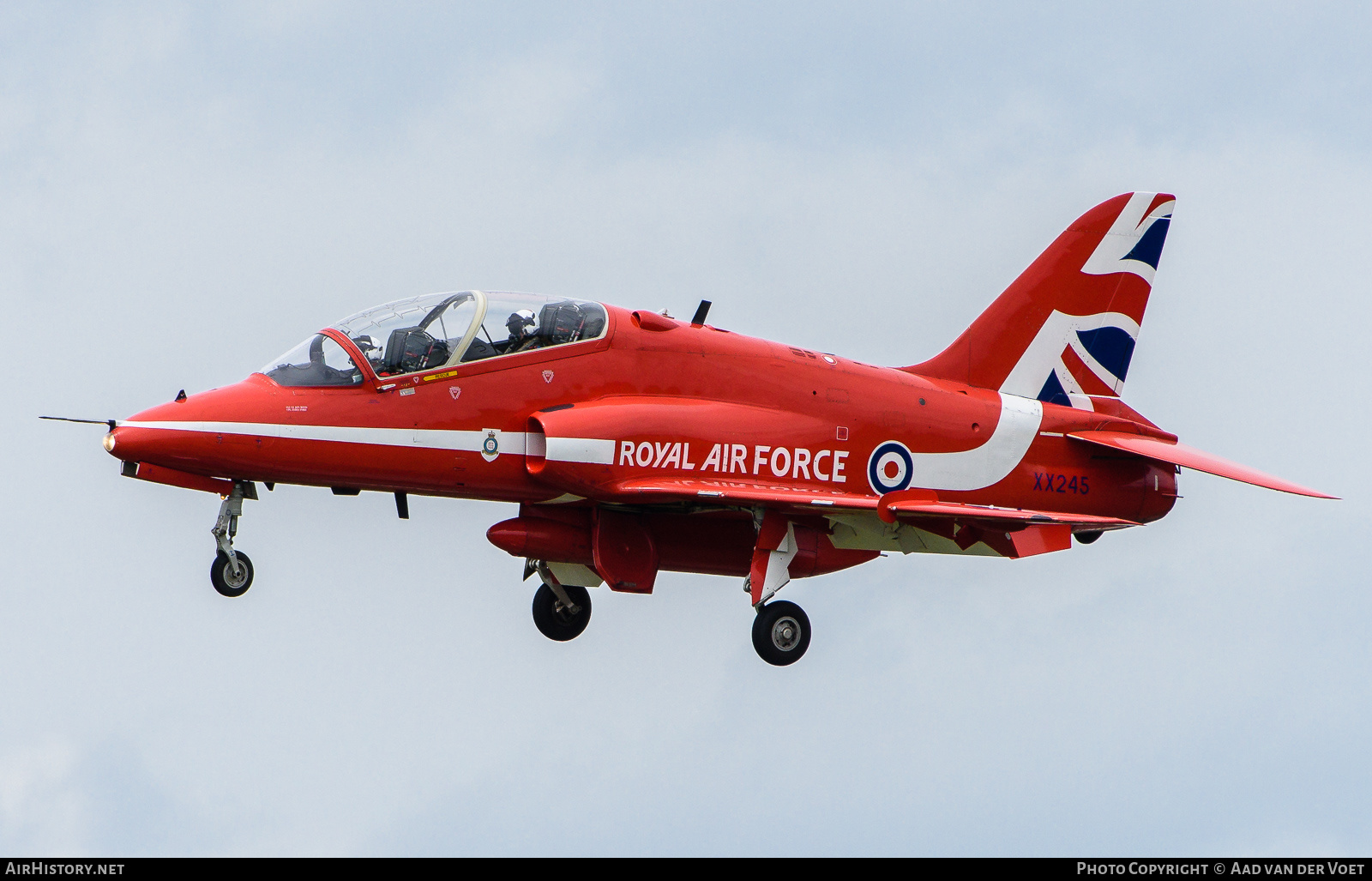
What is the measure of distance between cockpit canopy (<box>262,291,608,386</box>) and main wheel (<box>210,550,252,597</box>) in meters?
1.81

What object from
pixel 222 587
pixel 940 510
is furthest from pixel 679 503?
pixel 222 587

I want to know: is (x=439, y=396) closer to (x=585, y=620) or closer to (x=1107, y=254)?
(x=585, y=620)

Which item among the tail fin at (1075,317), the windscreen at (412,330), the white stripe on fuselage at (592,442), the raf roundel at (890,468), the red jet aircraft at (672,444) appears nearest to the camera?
the white stripe on fuselage at (592,442)

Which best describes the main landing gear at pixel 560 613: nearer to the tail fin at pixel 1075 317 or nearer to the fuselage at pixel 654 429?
the fuselage at pixel 654 429

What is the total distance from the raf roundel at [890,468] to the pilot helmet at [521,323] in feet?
13.4

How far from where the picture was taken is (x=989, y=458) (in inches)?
784

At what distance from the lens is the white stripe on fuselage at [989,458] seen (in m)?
19.5

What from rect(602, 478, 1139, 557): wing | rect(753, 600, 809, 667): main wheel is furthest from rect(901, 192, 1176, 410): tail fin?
rect(753, 600, 809, 667): main wheel

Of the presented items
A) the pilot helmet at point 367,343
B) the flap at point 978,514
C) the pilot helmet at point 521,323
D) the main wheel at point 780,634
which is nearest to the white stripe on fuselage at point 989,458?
the flap at point 978,514

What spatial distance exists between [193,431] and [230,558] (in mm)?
1339

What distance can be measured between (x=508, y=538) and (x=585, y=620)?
2.25 metres

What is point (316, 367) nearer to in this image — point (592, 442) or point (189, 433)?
point (189, 433)

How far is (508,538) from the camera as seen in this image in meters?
18.4

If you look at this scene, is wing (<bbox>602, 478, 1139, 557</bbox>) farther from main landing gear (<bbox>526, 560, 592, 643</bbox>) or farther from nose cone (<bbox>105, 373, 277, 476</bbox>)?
nose cone (<bbox>105, 373, 277, 476</bbox>)
